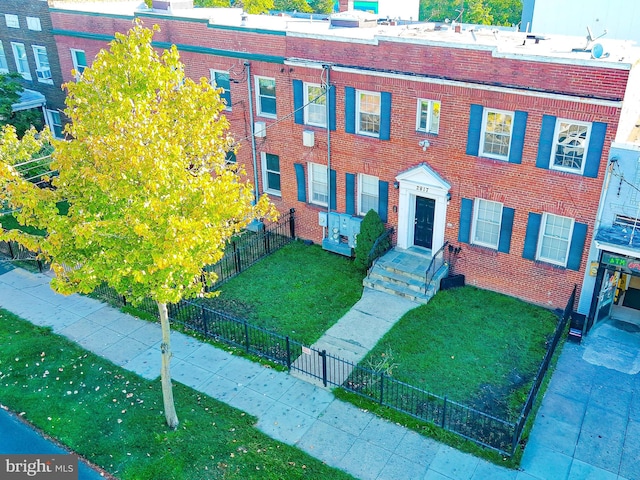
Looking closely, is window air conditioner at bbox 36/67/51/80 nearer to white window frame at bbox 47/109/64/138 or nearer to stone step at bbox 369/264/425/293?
white window frame at bbox 47/109/64/138

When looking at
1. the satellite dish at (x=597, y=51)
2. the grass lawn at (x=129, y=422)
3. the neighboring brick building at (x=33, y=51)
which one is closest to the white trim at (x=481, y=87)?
the satellite dish at (x=597, y=51)

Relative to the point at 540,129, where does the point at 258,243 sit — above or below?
below

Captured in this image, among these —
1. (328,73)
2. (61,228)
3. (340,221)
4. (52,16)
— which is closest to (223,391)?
(61,228)

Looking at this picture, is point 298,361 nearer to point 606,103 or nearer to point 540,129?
point 540,129

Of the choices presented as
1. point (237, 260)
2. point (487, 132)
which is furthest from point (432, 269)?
point (237, 260)

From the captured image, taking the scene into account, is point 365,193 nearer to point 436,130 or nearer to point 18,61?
point 436,130

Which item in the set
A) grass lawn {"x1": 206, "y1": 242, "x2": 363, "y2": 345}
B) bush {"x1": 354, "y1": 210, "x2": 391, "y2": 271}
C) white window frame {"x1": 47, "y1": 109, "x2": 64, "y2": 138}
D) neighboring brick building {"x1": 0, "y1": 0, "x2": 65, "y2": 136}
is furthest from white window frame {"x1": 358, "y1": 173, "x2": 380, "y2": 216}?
white window frame {"x1": 47, "y1": 109, "x2": 64, "y2": 138}
